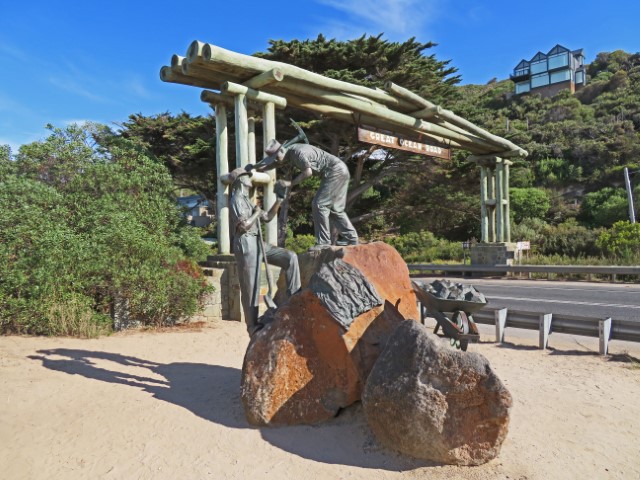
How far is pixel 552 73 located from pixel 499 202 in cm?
5317

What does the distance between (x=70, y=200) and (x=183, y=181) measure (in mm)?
8522

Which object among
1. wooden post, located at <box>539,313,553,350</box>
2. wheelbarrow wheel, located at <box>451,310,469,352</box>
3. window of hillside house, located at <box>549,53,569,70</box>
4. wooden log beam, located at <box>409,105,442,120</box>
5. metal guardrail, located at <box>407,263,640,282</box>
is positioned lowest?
wooden post, located at <box>539,313,553,350</box>

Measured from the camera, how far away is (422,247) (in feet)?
77.8

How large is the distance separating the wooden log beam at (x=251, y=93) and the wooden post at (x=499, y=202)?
1069 centimetres

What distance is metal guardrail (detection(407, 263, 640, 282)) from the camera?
14.7m

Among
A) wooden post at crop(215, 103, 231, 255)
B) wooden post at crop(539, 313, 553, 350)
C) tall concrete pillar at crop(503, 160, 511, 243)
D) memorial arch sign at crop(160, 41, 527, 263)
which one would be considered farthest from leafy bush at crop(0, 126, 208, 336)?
tall concrete pillar at crop(503, 160, 511, 243)

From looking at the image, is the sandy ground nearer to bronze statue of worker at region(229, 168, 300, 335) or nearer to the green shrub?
bronze statue of worker at region(229, 168, 300, 335)

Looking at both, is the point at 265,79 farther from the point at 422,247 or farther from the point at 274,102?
the point at 422,247

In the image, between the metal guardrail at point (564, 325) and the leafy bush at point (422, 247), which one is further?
the leafy bush at point (422, 247)

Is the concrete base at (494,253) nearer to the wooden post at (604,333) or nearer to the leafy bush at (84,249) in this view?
the wooden post at (604,333)

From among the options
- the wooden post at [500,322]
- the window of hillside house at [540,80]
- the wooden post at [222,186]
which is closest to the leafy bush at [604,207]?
the wooden post at [500,322]

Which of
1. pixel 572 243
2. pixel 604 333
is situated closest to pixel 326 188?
pixel 604 333

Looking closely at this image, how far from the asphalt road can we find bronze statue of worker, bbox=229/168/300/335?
23.4 feet

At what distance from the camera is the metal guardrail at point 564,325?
21.6 feet
